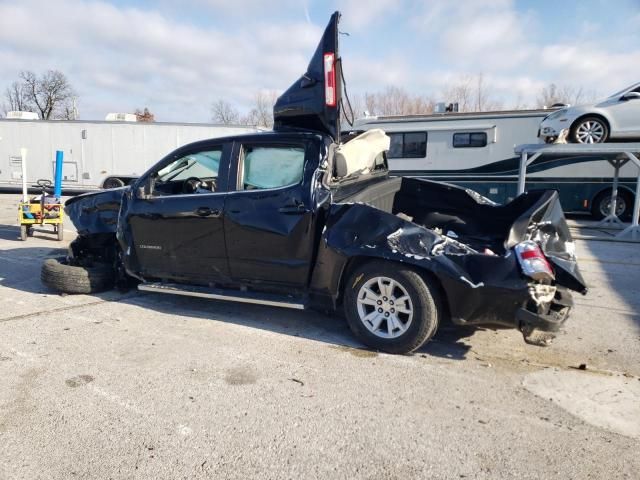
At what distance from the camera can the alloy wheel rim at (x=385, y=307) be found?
12.9 ft

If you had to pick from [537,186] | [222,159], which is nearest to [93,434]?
[222,159]

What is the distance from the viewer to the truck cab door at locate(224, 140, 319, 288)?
4359 millimetres

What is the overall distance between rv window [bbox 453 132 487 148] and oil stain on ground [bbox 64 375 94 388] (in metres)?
12.6

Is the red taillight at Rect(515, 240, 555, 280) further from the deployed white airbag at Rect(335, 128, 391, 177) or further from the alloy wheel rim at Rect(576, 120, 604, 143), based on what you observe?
the alloy wheel rim at Rect(576, 120, 604, 143)

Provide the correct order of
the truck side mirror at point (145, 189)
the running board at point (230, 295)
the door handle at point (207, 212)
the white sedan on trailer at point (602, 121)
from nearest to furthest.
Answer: the running board at point (230, 295)
the door handle at point (207, 212)
the truck side mirror at point (145, 189)
the white sedan on trailer at point (602, 121)

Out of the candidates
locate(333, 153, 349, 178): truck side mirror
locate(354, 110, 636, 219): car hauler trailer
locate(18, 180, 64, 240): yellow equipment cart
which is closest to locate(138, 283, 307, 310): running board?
locate(333, 153, 349, 178): truck side mirror

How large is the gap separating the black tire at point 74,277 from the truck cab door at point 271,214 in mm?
1974

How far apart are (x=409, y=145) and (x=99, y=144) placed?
11.6 m

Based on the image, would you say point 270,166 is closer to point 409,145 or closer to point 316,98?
point 316,98

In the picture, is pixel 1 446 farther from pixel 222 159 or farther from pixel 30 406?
pixel 222 159

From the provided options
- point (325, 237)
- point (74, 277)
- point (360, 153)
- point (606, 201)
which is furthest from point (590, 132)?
point (74, 277)

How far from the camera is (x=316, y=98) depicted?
4.72 meters

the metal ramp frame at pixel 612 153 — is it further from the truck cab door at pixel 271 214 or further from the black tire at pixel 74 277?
Result: the black tire at pixel 74 277

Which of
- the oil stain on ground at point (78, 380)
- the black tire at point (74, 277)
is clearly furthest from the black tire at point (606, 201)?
the oil stain on ground at point (78, 380)
